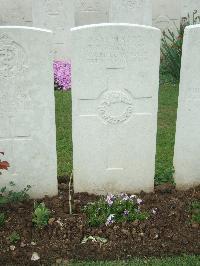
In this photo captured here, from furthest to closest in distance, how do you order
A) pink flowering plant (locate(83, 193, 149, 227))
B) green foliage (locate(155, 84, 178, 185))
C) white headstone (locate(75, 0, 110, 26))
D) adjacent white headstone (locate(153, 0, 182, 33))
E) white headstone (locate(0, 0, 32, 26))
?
white headstone (locate(75, 0, 110, 26)) → white headstone (locate(0, 0, 32, 26)) → adjacent white headstone (locate(153, 0, 182, 33)) → green foliage (locate(155, 84, 178, 185)) → pink flowering plant (locate(83, 193, 149, 227))

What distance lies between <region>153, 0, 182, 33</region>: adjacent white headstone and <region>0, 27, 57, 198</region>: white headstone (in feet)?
25.0

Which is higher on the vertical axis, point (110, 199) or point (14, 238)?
point (110, 199)

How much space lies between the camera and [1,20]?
36.5 feet

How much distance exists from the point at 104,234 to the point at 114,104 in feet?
3.89

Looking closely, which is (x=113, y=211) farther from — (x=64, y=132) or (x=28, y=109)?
(x=64, y=132)

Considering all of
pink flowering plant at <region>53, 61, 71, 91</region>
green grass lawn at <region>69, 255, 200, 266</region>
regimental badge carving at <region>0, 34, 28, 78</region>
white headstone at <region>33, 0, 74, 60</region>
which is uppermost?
white headstone at <region>33, 0, 74, 60</region>

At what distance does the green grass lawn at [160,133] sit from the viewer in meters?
5.03

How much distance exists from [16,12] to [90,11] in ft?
6.19

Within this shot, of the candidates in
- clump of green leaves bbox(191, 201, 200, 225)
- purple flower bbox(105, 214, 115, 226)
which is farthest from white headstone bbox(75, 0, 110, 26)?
Result: purple flower bbox(105, 214, 115, 226)

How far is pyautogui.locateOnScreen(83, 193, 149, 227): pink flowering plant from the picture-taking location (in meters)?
3.90

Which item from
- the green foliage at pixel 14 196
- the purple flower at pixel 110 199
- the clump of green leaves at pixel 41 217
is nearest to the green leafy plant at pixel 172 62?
the purple flower at pixel 110 199

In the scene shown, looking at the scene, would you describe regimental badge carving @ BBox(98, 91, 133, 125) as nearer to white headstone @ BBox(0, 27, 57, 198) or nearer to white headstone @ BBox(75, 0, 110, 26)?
white headstone @ BBox(0, 27, 57, 198)

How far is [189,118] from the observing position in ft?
13.7

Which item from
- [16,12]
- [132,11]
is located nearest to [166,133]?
[132,11]
